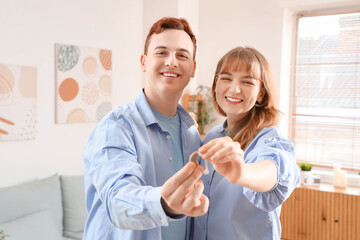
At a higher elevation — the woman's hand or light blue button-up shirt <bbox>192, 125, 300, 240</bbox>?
the woman's hand

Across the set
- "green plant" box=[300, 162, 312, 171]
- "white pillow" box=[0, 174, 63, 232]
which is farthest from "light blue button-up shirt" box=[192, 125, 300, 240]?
"green plant" box=[300, 162, 312, 171]

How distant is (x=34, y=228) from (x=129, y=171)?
6.70 feet

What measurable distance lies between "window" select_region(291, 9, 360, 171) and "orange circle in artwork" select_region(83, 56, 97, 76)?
226 centimetres

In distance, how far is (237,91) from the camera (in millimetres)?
1445

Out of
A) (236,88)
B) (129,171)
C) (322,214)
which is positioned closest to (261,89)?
(236,88)

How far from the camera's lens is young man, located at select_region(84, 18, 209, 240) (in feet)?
2.66

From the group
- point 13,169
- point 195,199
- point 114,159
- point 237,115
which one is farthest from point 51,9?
point 195,199

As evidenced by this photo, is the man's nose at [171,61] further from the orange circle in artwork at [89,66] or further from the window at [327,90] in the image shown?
the window at [327,90]

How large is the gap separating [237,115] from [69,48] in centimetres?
223

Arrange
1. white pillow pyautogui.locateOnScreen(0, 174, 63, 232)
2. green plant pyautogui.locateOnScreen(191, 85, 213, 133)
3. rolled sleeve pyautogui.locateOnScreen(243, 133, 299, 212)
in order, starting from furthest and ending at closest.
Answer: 1. green plant pyautogui.locateOnScreen(191, 85, 213, 133)
2. white pillow pyautogui.locateOnScreen(0, 174, 63, 232)
3. rolled sleeve pyautogui.locateOnScreen(243, 133, 299, 212)

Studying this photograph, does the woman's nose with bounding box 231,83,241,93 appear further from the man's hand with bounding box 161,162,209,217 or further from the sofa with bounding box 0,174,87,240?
the sofa with bounding box 0,174,87,240

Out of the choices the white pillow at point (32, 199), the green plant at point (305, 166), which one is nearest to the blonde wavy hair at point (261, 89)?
the white pillow at point (32, 199)

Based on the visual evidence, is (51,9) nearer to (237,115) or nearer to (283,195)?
(237,115)

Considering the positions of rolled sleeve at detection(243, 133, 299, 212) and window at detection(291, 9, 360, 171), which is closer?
rolled sleeve at detection(243, 133, 299, 212)
